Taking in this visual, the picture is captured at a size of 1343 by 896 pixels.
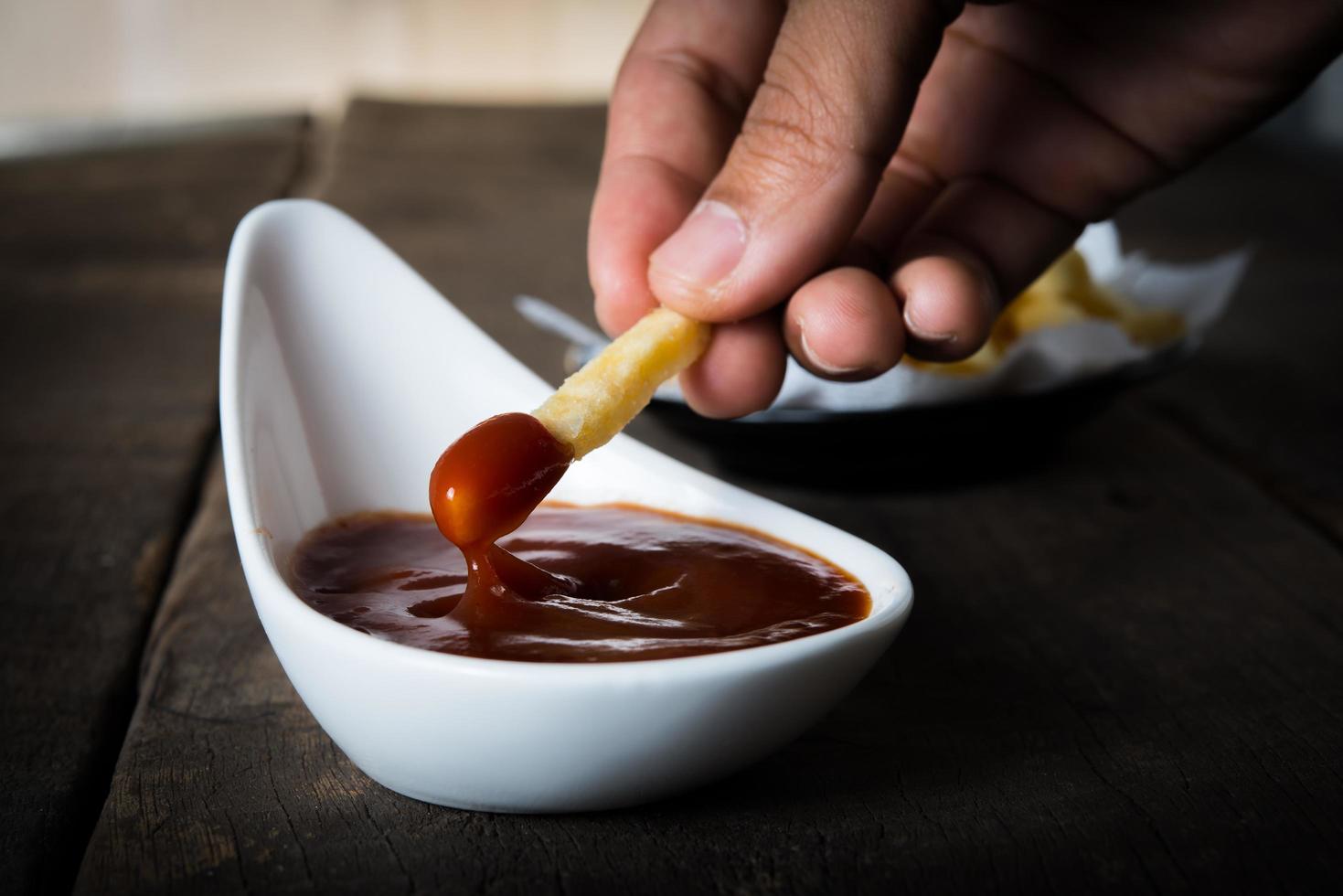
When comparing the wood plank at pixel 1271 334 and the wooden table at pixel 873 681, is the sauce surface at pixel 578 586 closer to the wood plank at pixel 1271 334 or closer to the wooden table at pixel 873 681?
the wooden table at pixel 873 681

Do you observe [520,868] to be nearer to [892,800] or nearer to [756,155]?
[892,800]

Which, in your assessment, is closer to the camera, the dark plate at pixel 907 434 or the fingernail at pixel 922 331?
the fingernail at pixel 922 331

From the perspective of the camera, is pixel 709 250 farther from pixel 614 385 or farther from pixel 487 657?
pixel 487 657

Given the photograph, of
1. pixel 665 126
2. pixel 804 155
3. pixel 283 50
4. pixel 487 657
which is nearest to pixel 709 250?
pixel 804 155

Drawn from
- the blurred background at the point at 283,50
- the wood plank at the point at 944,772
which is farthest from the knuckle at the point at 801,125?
the blurred background at the point at 283,50

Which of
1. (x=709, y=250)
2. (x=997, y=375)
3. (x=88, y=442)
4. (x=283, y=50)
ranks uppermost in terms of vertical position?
(x=709, y=250)

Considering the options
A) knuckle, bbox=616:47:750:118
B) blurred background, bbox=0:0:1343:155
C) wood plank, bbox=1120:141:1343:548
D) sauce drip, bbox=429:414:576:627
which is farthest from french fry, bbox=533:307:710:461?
blurred background, bbox=0:0:1343:155
